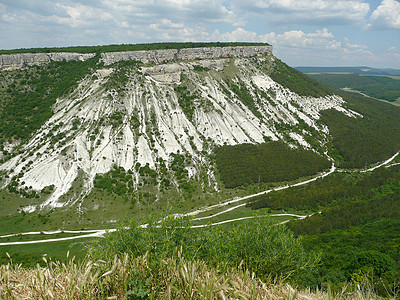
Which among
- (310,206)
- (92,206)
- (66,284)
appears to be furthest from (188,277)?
(310,206)

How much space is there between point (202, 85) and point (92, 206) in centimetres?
5294

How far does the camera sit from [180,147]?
65750 mm

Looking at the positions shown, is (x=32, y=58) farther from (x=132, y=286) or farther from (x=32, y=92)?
(x=132, y=286)

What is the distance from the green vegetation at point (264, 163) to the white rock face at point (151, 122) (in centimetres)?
369

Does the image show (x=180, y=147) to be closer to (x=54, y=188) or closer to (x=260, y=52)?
(x=54, y=188)

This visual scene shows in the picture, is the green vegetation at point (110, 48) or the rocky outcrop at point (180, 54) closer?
the green vegetation at point (110, 48)

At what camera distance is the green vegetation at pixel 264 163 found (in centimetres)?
5981

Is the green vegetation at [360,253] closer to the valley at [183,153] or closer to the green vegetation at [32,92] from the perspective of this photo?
the valley at [183,153]

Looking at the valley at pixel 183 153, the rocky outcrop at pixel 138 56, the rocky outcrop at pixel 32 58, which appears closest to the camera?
the valley at pixel 183 153

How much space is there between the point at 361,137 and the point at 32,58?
106276 millimetres

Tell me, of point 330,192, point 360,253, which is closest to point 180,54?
point 330,192

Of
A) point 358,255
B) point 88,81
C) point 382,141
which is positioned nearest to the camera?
point 358,255

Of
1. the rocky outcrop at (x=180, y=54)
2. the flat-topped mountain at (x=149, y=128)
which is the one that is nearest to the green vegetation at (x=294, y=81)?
the flat-topped mountain at (x=149, y=128)

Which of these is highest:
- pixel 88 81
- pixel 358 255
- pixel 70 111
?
pixel 88 81
